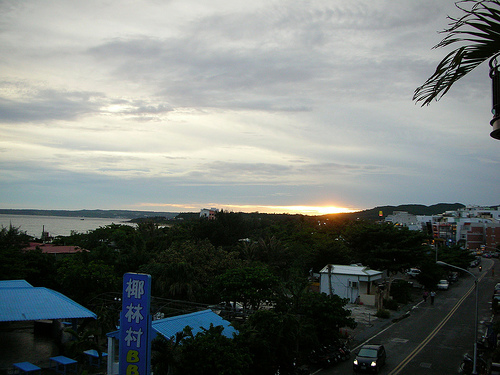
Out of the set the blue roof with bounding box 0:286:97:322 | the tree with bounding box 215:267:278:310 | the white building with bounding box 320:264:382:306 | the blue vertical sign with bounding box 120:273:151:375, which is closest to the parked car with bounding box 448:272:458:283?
the white building with bounding box 320:264:382:306

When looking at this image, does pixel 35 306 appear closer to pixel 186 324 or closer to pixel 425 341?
pixel 186 324

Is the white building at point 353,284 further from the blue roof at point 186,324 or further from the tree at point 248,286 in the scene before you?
the blue roof at point 186,324

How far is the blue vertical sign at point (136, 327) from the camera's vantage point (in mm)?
13047

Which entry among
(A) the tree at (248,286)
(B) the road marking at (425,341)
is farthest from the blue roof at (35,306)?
(B) the road marking at (425,341)

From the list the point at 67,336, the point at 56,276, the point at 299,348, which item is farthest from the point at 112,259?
the point at 299,348

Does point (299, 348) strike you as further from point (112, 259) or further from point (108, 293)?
point (112, 259)

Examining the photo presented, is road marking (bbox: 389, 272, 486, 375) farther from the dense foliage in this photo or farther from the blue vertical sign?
the blue vertical sign

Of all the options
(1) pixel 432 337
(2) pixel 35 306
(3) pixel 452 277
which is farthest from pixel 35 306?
(3) pixel 452 277

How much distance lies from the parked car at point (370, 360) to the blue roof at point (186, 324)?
22.2 feet

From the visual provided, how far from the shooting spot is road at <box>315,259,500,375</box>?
73.9ft

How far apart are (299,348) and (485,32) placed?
2150 cm

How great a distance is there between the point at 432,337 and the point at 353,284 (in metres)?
13.8

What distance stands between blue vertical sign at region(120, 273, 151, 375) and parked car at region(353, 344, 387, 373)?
12605 mm

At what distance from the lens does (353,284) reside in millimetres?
42844
